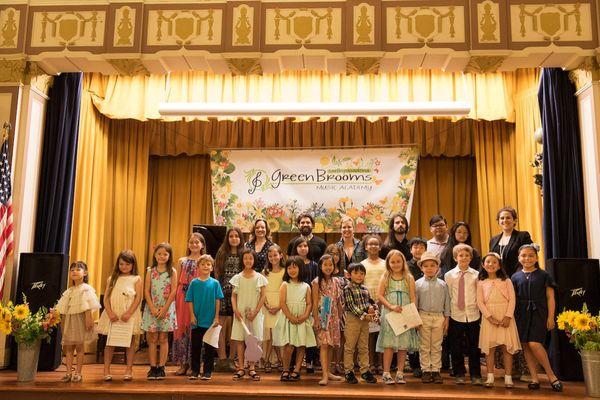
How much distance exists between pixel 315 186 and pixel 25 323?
4.03 m

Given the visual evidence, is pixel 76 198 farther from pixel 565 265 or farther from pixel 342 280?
pixel 565 265

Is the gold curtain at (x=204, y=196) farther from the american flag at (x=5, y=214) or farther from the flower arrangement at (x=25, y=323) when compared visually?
the flower arrangement at (x=25, y=323)

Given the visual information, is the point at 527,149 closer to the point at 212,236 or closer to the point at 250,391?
the point at 212,236

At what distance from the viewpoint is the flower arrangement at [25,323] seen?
16.4 ft

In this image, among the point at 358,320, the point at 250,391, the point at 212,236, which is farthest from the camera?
the point at 212,236

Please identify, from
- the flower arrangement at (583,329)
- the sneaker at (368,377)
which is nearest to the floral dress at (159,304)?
the sneaker at (368,377)

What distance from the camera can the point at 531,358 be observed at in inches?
199

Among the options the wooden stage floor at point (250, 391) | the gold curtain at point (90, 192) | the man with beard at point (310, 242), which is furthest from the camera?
the gold curtain at point (90, 192)

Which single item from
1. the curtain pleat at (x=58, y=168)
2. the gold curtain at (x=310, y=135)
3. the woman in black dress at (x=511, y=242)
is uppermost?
the gold curtain at (x=310, y=135)

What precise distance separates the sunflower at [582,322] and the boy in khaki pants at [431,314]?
1.00m

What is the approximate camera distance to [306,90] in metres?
7.68

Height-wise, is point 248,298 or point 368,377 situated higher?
point 248,298

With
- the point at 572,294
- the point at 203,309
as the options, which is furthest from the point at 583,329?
the point at 203,309

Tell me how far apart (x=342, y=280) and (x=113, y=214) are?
13.8 ft
